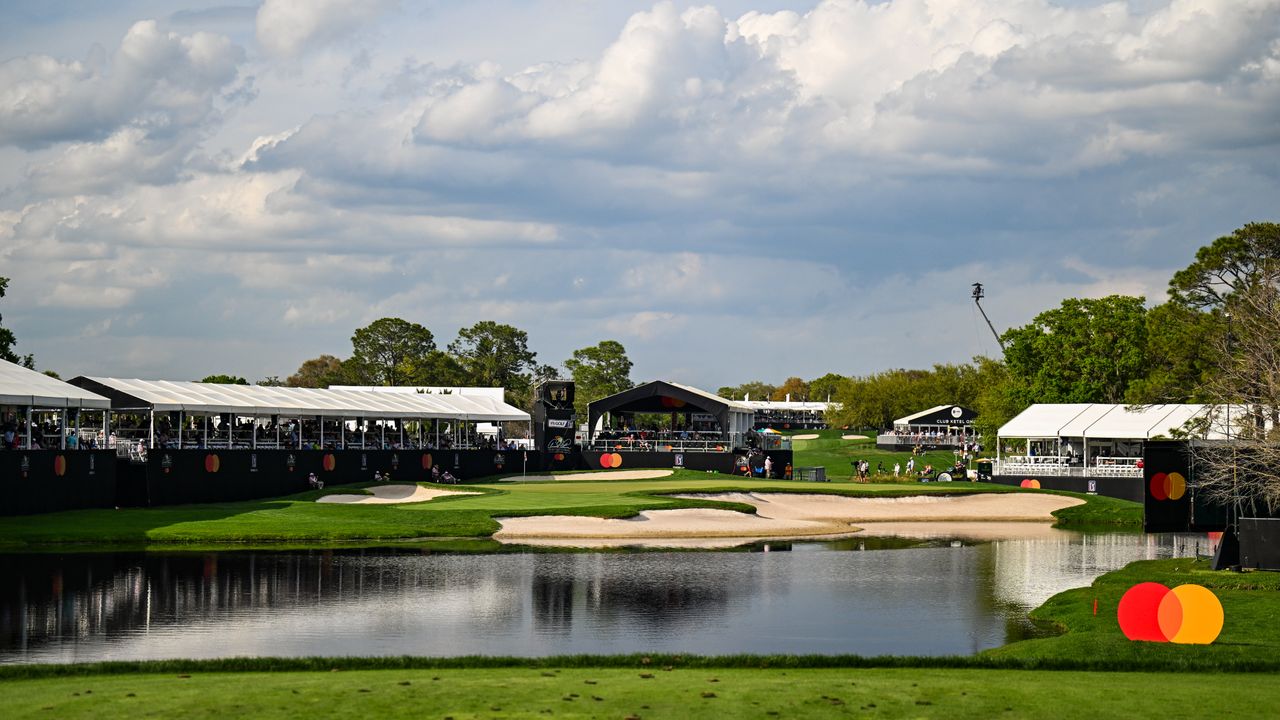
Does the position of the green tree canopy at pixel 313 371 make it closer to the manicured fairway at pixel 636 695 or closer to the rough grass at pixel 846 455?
the rough grass at pixel 846 455

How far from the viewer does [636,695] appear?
56.1ft

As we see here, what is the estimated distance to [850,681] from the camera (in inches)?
734

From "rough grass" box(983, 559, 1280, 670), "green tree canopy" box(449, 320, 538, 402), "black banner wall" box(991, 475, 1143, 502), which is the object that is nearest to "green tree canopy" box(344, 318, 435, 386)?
"green tree canopy" box(449, 320, 538, 402)

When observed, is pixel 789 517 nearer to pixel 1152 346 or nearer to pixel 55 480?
pixel 55 480

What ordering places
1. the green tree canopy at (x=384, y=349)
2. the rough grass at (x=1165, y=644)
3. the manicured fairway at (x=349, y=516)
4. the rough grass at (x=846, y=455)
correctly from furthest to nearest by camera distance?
the green tree canopy at (x=384, y=349)
the rough grass at (x=846, y=455)
the manicured fairway at (x=349, y=516)
the rough grass at (x=1165, y=644)

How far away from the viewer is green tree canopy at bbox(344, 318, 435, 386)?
146m

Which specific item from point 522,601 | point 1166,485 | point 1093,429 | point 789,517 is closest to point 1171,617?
point 1166,485

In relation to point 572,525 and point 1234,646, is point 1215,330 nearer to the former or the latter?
point 572,525

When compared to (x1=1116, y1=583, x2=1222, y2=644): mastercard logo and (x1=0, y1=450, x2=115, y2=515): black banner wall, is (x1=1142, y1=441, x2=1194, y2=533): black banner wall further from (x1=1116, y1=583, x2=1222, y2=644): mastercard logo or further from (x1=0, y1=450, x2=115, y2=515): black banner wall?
(x1=0, y1=450, x2=115, y2=515): black banner wall

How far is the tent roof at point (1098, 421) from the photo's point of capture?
7688 cm

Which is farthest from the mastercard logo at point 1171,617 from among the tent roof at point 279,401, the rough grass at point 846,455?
the rough grass at point 846,455

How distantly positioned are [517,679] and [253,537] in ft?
88.8

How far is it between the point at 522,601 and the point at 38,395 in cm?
2464

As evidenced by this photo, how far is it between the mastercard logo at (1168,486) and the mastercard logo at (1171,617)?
35.6 feet
